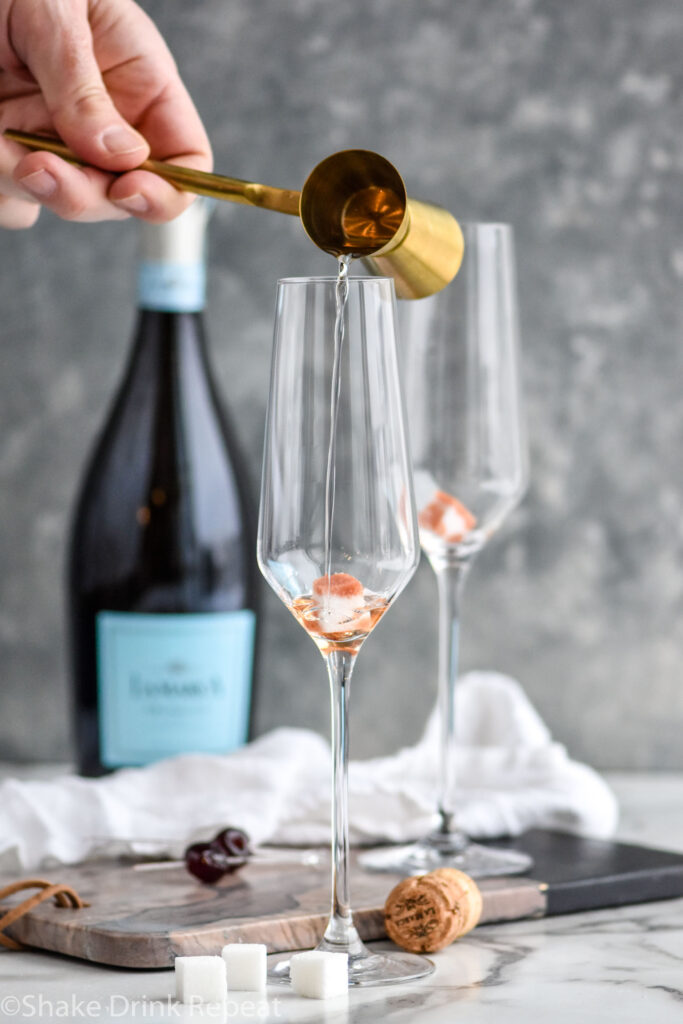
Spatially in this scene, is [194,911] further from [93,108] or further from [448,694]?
[93,108]

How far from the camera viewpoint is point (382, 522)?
2.19 ft

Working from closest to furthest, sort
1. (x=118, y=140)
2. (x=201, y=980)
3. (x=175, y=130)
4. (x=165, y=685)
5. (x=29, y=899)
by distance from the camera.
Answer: (x=201, y=980) → (x=29, y=899) → (x=118, y=140) → (x=175, y=130) → (x=165, y=685)

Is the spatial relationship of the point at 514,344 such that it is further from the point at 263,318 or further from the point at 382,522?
the point at 263,318

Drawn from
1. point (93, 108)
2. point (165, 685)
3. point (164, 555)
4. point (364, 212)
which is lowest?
point (165, 685)

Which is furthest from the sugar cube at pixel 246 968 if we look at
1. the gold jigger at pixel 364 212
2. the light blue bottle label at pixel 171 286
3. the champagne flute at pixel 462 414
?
the light blue bottle label at pixel 171 286

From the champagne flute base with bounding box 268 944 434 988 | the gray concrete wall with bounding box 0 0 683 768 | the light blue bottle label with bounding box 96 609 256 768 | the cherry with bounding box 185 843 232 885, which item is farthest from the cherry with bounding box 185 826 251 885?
the gray concrete wall with bounding box 0 0 683 768

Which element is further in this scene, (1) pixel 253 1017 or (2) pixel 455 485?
(2) pixel 455 485

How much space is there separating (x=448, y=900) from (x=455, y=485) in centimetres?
29

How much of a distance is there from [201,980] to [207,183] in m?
0.46

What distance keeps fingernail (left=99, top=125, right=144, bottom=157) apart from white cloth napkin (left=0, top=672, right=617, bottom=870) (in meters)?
0.45

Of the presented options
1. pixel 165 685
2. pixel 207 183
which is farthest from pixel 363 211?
pixel 165 685

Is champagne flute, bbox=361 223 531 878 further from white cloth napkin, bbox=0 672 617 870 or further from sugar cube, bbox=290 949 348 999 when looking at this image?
sugar cube, bbox=290 949 348 999

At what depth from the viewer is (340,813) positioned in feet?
2.24

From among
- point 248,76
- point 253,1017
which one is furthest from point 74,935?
point 248,76
